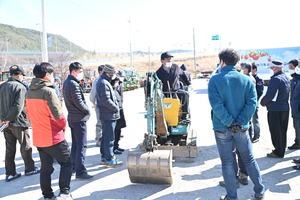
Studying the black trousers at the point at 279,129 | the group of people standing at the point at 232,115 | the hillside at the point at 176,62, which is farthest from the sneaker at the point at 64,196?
the hillside at the point at 176,62

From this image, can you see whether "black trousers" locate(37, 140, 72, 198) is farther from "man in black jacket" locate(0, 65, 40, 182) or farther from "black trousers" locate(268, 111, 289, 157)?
"black trousers" locate(268, 111, 289, 157)

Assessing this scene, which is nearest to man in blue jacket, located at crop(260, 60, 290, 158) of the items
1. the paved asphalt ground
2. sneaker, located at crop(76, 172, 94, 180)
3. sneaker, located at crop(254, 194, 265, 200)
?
the paved asphalt ground

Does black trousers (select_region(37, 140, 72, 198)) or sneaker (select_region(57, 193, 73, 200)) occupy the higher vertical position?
black trousers (select_region(37, 140, 72, 198))

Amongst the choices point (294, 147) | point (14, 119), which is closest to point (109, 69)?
point (14, 119)

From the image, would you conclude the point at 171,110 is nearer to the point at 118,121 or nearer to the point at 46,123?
the point at 118,121

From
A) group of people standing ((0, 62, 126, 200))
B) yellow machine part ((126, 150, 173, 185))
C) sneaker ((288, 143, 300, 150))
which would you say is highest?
group of people standing ((0, 62, 126, 200))

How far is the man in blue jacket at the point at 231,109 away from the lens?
3334 millimetres

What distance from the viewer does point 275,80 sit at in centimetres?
537

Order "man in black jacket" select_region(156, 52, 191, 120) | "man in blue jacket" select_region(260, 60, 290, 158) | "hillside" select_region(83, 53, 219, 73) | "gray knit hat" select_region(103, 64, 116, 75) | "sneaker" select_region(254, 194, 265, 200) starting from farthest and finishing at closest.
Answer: "hillside" select_region(83, 53, 219, 73), "man in black jacket" select_region(156, 52, 191, 120), "man in blue jacket" select_region(260, 60, 290, 158), "gray knit hat" select_region(103, 64, 116, 75), "sneaker" select_region(254, 194, 265, 200)

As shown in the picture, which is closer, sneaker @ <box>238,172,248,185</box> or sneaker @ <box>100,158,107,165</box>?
sneaker @ <box>238,172,248,185</box>

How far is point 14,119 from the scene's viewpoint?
15.9ft

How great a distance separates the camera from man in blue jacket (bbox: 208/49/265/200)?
10.9ft

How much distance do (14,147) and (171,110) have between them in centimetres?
322

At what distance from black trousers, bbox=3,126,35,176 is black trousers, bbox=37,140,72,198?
1465mm
